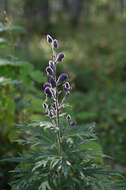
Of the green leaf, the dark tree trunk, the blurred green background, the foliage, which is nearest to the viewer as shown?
the green leaf

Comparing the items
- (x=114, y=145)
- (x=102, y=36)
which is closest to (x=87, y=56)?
(x=102, y=36)

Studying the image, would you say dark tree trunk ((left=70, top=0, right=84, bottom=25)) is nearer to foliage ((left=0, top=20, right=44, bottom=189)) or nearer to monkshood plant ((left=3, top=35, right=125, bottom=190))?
foliage ((left=0, top=20, right=44, bottom=189))

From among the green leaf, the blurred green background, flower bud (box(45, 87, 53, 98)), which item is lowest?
the green leaf

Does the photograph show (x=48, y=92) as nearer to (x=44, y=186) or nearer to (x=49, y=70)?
(x=49, y=70)

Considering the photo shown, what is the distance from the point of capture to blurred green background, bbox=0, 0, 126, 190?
2.68 meters

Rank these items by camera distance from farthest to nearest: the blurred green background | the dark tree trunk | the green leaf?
the dark tree trunk
the blurred green background
the green leaf

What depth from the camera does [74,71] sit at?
8453 millimetres

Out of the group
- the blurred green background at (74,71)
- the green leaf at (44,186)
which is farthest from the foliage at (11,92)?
the green leaf at (44,186)

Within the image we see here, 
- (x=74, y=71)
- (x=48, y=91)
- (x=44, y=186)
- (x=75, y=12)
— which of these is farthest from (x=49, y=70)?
(x=75, y=12)

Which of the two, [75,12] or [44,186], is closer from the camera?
[44,186]

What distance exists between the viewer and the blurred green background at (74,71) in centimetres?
268

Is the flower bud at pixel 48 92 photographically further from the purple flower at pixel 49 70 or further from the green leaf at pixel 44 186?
the green leaf at pixel 44 186

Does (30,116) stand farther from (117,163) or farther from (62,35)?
(62,35)

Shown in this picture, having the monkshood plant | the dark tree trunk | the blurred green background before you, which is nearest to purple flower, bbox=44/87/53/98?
the monkshood plant
